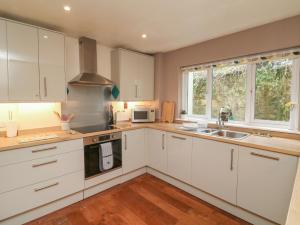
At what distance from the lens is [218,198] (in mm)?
2119

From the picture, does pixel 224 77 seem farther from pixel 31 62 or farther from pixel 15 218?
pixel 15 218

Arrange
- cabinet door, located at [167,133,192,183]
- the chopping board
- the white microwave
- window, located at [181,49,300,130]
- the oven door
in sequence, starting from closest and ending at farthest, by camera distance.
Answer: window, located at [181,49,300,130] → the oven door → cabinet door, located at [167,133,192,183] → the white microwave → the chopping board

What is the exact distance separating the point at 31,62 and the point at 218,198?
9.17ft

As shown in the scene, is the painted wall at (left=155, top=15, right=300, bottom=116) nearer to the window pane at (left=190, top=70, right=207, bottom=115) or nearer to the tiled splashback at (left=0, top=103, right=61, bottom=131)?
the window pane at (left=190, top=70, right=207, bottom=115)

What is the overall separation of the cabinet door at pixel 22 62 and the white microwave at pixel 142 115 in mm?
1551

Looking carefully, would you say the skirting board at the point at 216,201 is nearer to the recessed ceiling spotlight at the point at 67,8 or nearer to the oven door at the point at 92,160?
the oven door at the point at 92,160

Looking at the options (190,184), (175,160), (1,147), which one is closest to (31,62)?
(1,147)

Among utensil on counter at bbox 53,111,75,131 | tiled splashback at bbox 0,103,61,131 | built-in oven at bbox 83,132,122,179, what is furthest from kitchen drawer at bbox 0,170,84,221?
tiled splashback at bbox 0,103,61,131

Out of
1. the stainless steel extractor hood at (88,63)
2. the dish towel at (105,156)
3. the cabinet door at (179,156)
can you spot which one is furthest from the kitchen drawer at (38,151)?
the cabinet door at (179,156)

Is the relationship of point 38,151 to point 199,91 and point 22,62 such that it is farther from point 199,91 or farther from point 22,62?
point 199,91

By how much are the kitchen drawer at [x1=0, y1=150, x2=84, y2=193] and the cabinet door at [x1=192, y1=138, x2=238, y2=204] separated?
1.51 metres

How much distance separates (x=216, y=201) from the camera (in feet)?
7.06

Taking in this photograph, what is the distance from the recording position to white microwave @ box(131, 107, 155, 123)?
3.20 m

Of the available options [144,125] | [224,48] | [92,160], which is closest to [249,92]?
[224,48]
